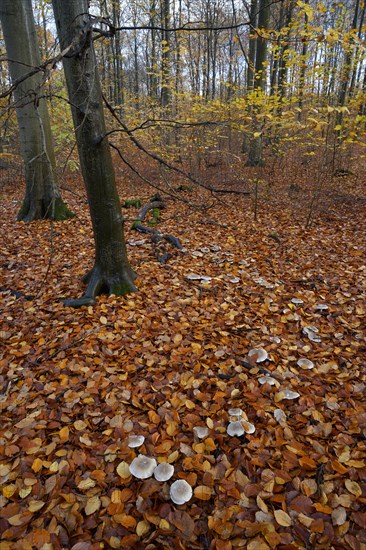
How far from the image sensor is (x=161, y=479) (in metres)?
2.09

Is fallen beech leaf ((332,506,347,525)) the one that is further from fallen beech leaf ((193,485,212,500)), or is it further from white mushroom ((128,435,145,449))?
white mushroom ((128,435,145,449))

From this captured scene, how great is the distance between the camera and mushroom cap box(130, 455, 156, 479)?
6.95ft

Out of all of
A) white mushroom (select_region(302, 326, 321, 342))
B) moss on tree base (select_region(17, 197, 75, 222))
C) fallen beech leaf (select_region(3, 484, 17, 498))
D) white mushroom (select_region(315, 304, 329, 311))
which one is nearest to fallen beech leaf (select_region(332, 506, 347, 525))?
white mushroom (select_region(302, 326, 321, 342))

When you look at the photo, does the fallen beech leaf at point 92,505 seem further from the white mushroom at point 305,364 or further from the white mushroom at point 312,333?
the white mushroom at point 312,333

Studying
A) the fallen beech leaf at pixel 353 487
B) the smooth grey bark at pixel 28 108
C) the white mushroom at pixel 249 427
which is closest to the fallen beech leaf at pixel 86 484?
the white mushroom at pixel 249 427

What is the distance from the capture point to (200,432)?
2439 millimetres

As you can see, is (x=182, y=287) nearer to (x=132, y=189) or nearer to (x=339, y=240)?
(x=339, y=240)

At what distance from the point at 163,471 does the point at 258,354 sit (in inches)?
58.8

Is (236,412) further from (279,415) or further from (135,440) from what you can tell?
(135,440)

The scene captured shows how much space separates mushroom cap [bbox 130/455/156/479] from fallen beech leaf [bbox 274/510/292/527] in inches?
33.2

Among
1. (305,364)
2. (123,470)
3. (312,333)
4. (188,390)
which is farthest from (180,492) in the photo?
(312,333)

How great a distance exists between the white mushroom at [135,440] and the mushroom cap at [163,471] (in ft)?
0.74

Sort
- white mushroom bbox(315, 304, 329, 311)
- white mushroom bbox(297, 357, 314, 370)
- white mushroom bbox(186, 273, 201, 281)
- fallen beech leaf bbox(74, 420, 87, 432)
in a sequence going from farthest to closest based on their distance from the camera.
→ white mushroom bbox(186, 273, 201, 281) → white mushroom bbox(315, 304, 329, 311) → white mushroom bbox(297, 357, 314, 370) → fallen beech leaf bbox(74, 420, 87, 432)

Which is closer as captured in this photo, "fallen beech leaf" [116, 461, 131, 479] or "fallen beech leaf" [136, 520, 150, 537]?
"fallen beech leaf" [136, 520, 150, 537]
